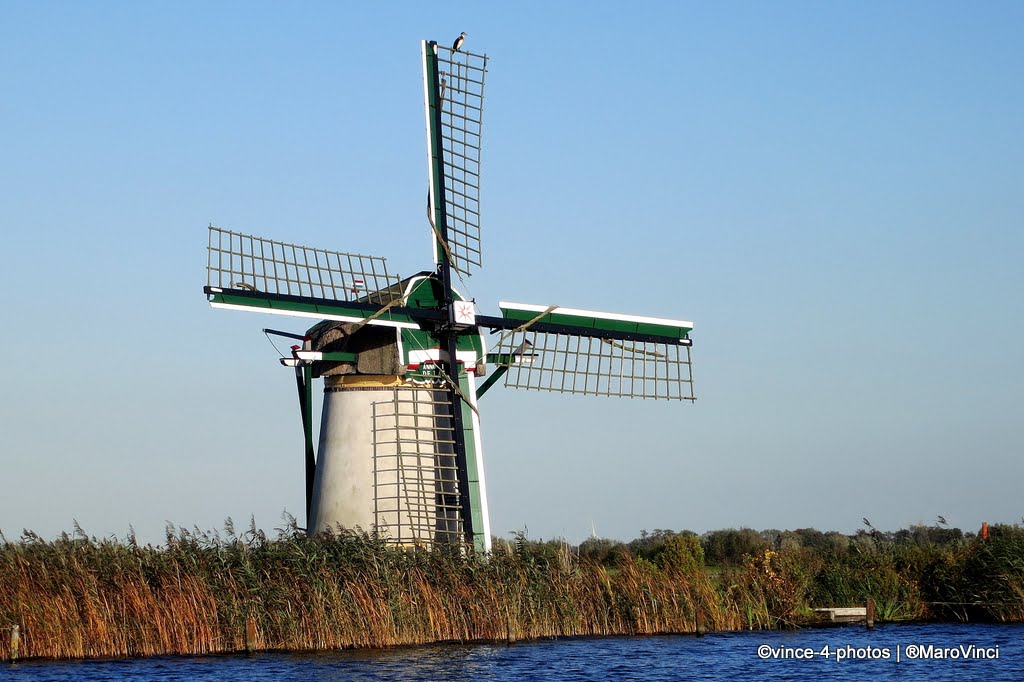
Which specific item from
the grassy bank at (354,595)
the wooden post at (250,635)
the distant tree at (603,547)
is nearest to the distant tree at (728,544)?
the distant tree at (603,547)

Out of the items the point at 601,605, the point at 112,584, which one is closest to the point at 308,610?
the point at 112,584

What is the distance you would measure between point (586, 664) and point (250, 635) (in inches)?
184

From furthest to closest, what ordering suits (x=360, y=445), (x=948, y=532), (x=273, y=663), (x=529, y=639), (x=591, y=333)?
(x=948, y=532) → (x=591, y=333) → (x=360, y=445) → (x=529, y=639) → (x=273, y=663)

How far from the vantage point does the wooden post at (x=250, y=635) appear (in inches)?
795

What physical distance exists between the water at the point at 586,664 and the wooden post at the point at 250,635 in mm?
297

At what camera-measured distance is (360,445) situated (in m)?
24.6

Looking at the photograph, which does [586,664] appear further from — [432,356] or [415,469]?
[432,356]

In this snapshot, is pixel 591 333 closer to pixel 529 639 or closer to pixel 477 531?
pixel 477 531

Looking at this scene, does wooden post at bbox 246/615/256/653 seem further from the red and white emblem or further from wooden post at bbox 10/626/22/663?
the red and white emblem

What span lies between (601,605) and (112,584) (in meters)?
7.18

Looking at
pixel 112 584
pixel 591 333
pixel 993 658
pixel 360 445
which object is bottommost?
pixel 993 658

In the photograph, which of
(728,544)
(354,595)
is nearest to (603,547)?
(728,544)

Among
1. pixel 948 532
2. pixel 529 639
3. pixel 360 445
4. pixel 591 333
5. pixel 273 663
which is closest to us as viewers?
pixel 273 663

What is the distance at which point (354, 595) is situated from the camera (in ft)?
67.5
